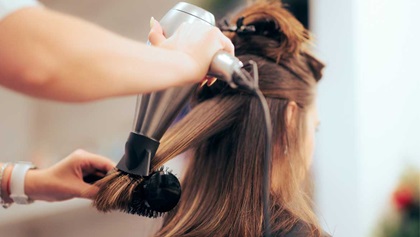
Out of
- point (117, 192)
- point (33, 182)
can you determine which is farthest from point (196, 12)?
point (33, 182)

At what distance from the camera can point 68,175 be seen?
113 cm

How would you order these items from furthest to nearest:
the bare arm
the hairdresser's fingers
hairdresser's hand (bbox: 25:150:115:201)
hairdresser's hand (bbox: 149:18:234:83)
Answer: hairdresser's hand (bbox: 25:150:115:201) < the hairdresser's fingers < hairdresser's hand (bbox: 149:18:234:83) < the bare arm

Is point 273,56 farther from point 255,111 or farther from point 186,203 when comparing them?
point 186,203

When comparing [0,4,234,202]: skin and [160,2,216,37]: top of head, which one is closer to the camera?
[0,4,234,202]: skin

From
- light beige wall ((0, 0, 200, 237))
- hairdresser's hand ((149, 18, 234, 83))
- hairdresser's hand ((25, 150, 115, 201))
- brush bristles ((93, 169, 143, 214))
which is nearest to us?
hairdresser's hand ((149, 18, 234, 83))

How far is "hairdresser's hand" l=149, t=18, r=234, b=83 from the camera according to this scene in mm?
787

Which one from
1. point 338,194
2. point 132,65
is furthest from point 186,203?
point 338,194

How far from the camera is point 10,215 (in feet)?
7.27

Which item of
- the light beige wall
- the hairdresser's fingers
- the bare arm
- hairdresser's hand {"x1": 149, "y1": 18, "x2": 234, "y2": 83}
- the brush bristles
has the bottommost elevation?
the light beige wall

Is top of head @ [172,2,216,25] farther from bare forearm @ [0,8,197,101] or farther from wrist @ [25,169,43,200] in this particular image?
wrist @ [25,169,43,200]

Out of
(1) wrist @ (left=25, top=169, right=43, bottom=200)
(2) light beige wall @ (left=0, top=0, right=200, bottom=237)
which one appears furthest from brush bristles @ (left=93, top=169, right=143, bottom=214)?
(2) light beige wall @ (left=0, top=0, right=200, bottom=237)

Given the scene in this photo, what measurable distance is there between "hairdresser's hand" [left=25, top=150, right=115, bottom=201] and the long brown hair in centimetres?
13

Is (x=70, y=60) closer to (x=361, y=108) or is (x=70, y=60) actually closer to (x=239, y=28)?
(x=239, y=28)

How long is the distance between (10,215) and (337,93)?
1205mm
